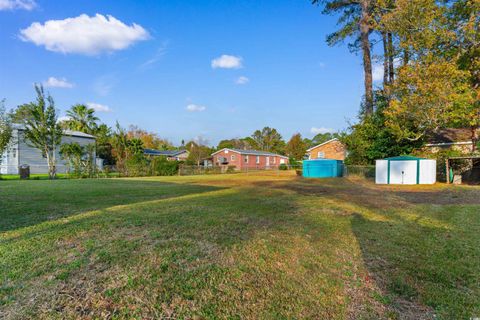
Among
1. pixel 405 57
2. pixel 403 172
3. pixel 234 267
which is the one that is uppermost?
pixel 405 57

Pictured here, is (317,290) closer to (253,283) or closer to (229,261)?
(253,283)

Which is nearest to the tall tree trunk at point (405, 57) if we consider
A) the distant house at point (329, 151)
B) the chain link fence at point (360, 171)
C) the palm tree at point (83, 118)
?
the chain link fence at point (360, 171)

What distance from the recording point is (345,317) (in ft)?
7.32

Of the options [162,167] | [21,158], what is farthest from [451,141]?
[21,158]

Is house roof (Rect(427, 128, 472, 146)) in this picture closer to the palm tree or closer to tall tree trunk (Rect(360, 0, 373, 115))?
tall tree trunk (Rect(360, 0, 373, 115))

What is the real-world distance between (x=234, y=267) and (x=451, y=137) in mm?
24289

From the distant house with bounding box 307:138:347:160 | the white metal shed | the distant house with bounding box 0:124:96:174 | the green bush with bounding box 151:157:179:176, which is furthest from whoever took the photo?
the distant house with bounding box 307:138:347:160

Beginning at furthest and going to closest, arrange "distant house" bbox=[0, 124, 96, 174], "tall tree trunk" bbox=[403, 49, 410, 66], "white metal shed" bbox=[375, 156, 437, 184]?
"distant house" bbox=[0, 124, 96, 174]
"tall tree trunk" bbox=[403, 49, 410, 66]
"white metal shed" bbox=[375, 156, 437, 184]

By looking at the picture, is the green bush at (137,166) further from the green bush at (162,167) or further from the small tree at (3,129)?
the small tree at (3,129)

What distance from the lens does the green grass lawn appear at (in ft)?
7.46

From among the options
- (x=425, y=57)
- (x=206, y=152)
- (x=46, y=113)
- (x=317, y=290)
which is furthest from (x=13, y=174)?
(x=425, y=57)

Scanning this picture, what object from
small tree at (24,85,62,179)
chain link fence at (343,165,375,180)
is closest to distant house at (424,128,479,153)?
chain link fence at (343,165,375,180)

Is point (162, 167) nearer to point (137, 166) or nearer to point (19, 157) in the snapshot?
point (137, 166)

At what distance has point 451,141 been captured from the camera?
63.4ft
